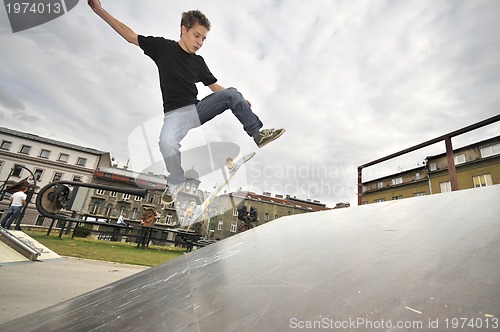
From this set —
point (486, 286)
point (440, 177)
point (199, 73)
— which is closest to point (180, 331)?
point (486, 286)

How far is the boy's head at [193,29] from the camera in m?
3.52

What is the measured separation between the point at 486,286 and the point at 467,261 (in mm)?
110

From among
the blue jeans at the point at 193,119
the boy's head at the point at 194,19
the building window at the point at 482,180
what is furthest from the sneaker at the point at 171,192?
the building window at the point at 482,180

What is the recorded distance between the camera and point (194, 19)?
3574 millimetres

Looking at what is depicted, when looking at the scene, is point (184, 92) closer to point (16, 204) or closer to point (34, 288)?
point (34, 288)

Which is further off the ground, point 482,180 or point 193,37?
point 482,180

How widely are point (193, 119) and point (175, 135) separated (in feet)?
1.38

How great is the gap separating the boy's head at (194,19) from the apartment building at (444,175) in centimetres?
1557

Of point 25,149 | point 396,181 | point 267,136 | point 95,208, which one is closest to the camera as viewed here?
point 267,136

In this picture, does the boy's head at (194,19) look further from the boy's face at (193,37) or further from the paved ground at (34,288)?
the paved ground at (34,288)

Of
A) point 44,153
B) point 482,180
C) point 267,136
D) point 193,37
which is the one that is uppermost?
point 44,153

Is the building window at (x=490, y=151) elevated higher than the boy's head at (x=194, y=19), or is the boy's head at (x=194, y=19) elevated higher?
the building window at (x=490, y=151)

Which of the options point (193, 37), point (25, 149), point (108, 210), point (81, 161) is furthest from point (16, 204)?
point (25, 149)

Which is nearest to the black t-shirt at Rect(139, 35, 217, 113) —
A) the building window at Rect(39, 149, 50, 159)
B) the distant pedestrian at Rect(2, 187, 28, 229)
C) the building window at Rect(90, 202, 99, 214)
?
the distant pedestrian at Rect(2, 187, 28, 229)
